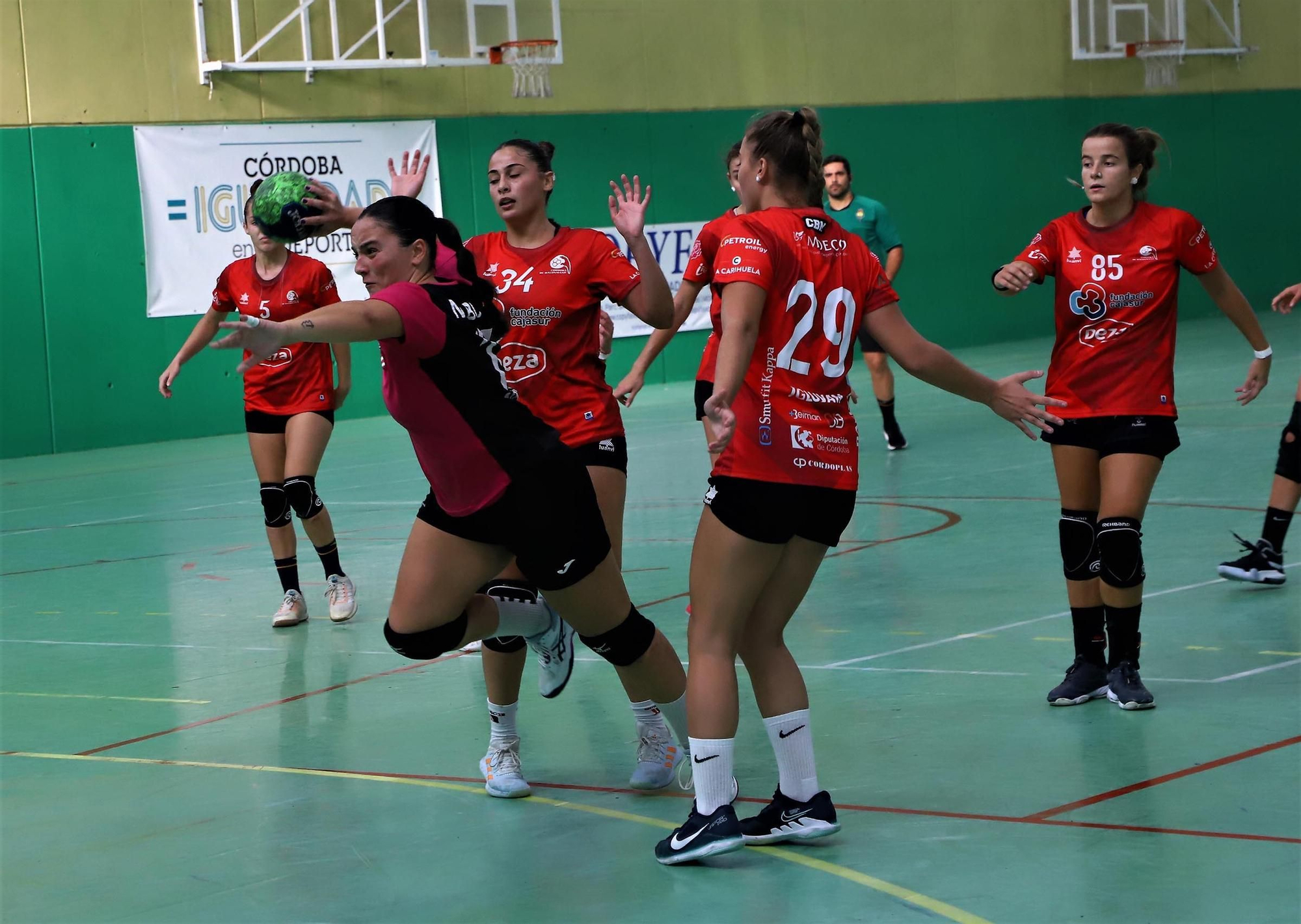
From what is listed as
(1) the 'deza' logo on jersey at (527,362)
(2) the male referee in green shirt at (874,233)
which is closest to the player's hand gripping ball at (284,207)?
(1) the 'deza' logo on jersey at (527,362)

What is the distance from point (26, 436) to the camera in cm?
1556

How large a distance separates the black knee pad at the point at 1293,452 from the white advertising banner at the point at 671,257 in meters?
→ 12.2

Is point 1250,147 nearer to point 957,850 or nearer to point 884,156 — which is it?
point 884,156

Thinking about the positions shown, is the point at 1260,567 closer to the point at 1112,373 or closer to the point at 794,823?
the point at 1112,373

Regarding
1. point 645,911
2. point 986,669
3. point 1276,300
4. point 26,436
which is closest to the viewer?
point 645,911

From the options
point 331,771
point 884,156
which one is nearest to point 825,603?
point 331,771

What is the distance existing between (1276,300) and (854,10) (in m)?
15.3

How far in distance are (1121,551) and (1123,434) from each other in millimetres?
393

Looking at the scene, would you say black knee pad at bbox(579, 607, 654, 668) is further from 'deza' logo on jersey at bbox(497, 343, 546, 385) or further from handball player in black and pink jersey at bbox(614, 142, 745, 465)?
'deza' logo on jersey at bbox(497, 343, 546, 385)

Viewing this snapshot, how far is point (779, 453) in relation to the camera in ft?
13.1

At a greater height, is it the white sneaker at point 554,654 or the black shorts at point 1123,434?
the black shorts at point 1123,434

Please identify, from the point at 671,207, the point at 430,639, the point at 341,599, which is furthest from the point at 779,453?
the point at 671,207

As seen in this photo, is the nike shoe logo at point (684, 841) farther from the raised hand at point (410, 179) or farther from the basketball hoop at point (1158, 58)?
the basketball hoop at point (1158, 58)

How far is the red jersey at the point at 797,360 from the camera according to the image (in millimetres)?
3992
